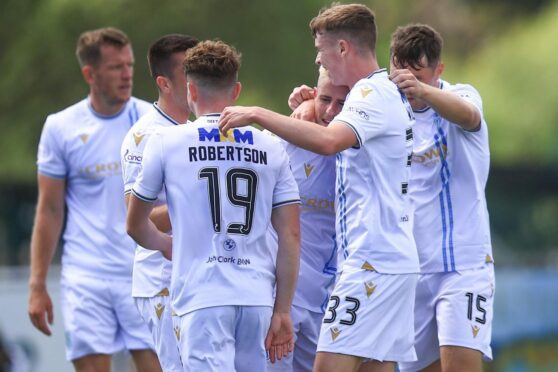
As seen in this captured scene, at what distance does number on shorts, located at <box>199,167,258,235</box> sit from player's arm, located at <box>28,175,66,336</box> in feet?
9.70

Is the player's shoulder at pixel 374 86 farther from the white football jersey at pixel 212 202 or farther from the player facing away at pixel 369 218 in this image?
the white football jersey at pixel 212 202

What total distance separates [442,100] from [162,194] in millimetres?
1820

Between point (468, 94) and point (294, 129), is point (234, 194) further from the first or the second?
point (468, 94)

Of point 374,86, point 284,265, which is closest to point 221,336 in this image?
point 284,265

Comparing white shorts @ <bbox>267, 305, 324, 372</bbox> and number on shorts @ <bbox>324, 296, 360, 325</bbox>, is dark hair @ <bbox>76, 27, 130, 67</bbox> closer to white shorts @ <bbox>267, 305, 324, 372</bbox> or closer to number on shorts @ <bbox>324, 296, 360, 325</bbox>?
white shorts @ <bbox>267, 305, 324, 372</bbox>

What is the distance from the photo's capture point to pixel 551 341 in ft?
58.7

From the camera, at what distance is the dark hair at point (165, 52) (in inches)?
312

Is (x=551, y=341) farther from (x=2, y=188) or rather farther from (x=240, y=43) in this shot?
(x=2, y=188)

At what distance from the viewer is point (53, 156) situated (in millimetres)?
9492

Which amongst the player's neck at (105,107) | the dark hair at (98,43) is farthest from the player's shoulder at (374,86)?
the dark hair at (98,43)

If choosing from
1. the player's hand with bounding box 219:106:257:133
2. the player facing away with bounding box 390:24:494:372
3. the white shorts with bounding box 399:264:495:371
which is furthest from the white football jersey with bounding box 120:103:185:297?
the white shorts with bounding box 399:264:495:371

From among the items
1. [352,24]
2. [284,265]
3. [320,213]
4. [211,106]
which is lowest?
[284,265]

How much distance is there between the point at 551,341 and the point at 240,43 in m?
10.4

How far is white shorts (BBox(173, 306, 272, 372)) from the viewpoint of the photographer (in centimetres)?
681
